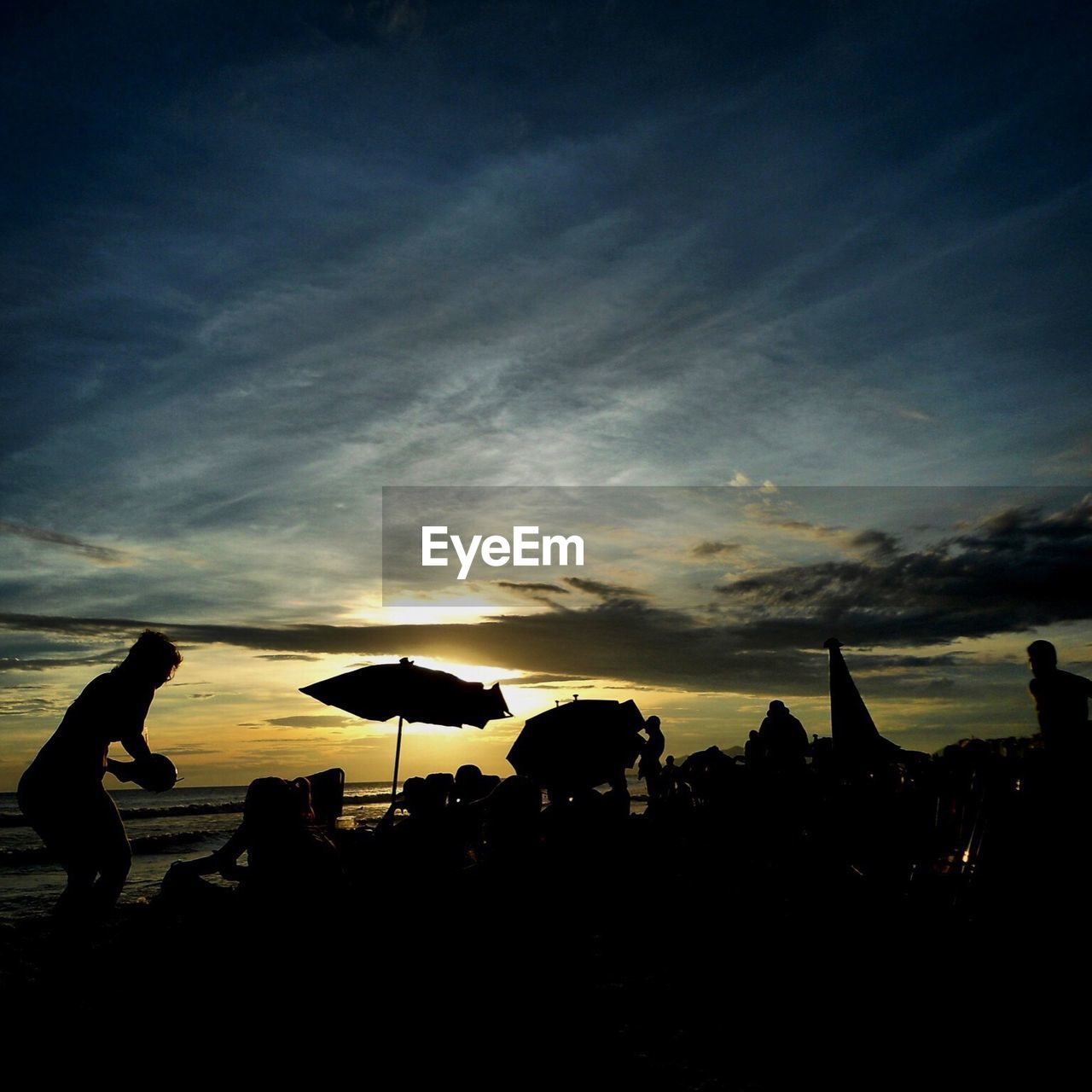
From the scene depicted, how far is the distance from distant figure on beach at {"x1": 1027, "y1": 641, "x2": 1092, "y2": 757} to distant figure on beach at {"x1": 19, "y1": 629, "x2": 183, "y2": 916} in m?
5.53

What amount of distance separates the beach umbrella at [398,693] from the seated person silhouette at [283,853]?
6746 millimetres

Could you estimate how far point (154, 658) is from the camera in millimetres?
4625

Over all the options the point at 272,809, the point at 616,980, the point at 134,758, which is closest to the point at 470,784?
the point at 616,980

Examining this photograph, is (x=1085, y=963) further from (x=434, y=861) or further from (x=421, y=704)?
(x=421, y=704)

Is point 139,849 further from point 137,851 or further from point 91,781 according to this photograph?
point 91,781

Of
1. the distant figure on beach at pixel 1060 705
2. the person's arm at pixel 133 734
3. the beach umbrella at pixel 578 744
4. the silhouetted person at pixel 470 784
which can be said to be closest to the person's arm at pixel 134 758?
the person's arm at pixel 133 734

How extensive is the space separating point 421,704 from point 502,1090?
25.0ft

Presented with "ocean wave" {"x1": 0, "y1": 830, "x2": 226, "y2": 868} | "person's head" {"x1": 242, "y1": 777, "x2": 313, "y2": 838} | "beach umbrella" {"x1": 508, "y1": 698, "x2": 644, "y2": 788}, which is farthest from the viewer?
"ocean wave" {"x1": 0, "y1": 830, "x2": 226, "y2": 868}

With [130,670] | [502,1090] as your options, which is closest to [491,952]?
[502,1090]

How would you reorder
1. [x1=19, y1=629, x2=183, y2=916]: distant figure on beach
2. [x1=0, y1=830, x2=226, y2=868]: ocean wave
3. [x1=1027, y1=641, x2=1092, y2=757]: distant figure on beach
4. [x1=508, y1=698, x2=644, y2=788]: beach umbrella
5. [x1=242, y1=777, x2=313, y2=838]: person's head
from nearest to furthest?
[x1=242, y1=777, x2=313, y2=838]: person's head
[x1=19, y1=629, x2=183, y2=916]: distant figure on beach
[x1=1027, y1=641, x2=1092, y2=757]: distant figure on beach
[x1=508, y1=698, x2=644, y2=788]: beach umbrella
[x1=0, y1=830, x2=226, y2=868]: ocean wave

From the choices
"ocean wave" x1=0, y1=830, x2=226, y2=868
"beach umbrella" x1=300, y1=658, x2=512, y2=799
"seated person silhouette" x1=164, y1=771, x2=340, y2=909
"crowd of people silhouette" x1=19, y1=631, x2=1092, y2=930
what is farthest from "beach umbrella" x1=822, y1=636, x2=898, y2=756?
"ocean wave" x1=0, y1=830, x2=226, y2=868

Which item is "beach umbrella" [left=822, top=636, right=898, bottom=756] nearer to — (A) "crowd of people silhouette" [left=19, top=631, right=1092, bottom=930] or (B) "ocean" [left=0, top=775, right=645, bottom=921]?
(A) "crowd of people silhouette" [left=19, top=631, right=1092, bottom=930]

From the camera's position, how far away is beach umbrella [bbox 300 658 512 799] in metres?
10.6

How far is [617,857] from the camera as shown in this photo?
8.77 meters
